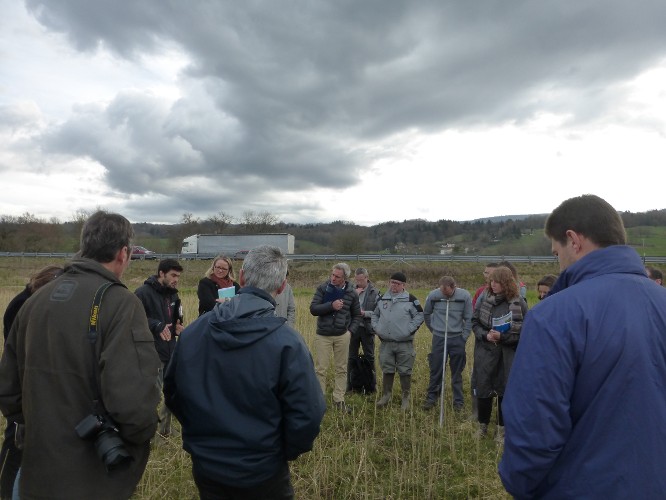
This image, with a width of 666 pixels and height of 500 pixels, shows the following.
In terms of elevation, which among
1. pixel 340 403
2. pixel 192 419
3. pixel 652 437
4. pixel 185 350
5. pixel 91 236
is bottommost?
pixel 340 403

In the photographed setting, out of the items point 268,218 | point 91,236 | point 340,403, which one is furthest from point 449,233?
point 91,236

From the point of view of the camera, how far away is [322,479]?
13.6 ft

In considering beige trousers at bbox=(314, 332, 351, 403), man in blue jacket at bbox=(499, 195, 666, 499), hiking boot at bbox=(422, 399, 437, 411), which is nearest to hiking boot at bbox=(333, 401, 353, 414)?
beige trousers at bbox=(314, 332, 351, 403)

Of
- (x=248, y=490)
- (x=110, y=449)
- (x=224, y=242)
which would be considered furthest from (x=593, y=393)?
(x=224, y=242)

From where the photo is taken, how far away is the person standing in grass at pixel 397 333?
22.4 ft

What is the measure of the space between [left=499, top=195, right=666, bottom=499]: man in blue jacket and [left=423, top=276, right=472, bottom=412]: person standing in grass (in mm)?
4976

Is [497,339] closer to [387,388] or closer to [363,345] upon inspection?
[387,388]

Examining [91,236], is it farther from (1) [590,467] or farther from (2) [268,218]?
(2) [268,218]

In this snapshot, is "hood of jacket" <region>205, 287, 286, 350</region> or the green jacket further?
"hood of jacket" <region>205, 287, 286, 350</region>

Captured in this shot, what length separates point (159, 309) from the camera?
5109 millimetres

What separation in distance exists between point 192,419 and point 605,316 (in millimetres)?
1994

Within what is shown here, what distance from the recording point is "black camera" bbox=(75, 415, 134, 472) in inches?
83.6

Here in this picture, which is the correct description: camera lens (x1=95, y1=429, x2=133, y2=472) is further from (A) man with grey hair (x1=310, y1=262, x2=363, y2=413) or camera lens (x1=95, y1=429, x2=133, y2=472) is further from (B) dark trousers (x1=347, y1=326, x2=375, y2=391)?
(B) dark trousers (x1=347, y1=326, x2=375, y2=391)

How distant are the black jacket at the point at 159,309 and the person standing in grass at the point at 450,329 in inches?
146
